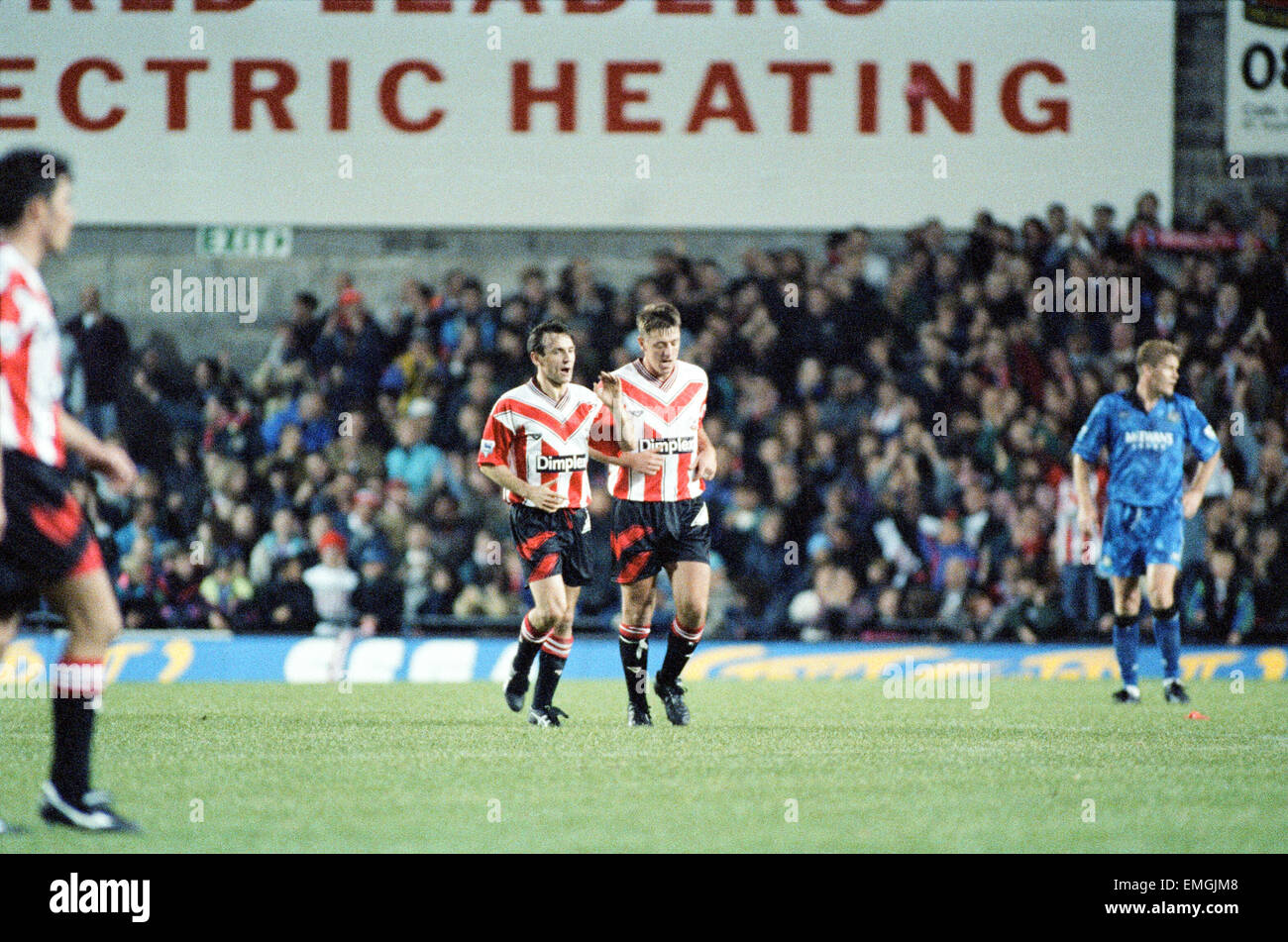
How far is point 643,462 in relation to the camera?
9078 millimetres

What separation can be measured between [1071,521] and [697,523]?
20.7ft

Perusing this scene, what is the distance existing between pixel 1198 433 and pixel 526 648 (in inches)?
176

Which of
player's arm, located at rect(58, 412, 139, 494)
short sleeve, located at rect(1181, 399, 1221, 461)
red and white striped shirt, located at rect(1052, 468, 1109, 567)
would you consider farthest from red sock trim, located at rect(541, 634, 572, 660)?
red and white striped shirt, located at rect(1052, 468, 1109, 567)

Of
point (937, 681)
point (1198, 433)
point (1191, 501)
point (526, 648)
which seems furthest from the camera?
point (937, 681)

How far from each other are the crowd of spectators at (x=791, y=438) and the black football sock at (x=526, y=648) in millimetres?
4666

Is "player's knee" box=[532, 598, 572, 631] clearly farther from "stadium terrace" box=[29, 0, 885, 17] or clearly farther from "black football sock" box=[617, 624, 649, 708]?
"stadium terrace" box=[29, 0, 885, 17]

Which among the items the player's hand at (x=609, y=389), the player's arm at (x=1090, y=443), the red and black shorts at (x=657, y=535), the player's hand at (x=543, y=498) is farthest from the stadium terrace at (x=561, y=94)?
the player's hand at (x=543, y=498)

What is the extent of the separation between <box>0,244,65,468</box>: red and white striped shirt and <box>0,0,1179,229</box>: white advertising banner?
12.0m

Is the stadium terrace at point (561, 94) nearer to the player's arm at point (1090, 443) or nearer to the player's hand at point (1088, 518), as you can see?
the player's arm at point (1090, 443)

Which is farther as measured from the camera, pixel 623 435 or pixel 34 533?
pixel 623 435

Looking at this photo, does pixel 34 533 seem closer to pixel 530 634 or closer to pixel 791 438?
pixel 530 634

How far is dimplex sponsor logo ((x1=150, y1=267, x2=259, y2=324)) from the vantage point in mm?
18016

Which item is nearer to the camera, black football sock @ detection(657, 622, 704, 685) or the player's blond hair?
black football sock @ detection(657, 622, 704, 685)

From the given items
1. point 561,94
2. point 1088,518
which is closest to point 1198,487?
point 1088,518
